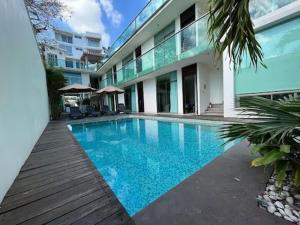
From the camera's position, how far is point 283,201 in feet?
5.11

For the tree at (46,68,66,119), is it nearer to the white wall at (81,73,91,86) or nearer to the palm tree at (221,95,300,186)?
the white wall at (81,73,91,86)

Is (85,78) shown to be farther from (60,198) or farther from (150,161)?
(60,198)

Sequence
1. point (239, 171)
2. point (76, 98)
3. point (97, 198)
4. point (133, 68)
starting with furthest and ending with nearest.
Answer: point (76, 98), point (133, 68), point (239, 171), point (97, 198)

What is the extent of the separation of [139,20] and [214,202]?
43.0ft

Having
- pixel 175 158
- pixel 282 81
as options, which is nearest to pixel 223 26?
pixel 175 158

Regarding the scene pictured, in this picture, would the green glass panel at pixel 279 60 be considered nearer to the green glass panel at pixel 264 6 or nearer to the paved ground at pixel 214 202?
the green glass panel at pixel 264 6

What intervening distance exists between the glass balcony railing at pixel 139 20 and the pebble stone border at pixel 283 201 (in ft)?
33.1

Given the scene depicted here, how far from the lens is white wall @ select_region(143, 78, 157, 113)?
44.0ft

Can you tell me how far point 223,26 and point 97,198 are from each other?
2.49 meters

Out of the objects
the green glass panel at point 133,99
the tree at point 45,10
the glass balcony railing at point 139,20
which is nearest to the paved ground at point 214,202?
the glass balcony railing at point 139,20

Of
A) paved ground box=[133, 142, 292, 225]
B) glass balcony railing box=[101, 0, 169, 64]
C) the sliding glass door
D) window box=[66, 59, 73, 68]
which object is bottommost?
paved ground box=[133, 142, 292, 225]

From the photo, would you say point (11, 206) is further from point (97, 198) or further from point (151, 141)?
point (151, 141)

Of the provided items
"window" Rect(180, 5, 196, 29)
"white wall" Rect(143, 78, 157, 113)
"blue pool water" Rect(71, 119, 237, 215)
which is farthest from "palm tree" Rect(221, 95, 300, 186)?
"white wall" Rect(143, 78, 157, 113)

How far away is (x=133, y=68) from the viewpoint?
1375 centimetres
